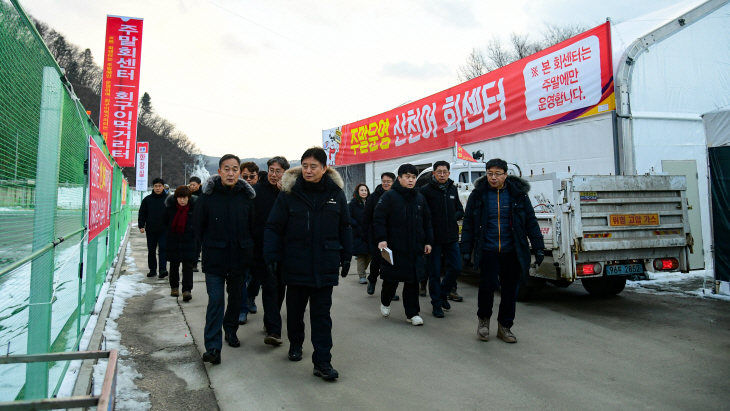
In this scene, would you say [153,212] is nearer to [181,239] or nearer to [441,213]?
[181,239]

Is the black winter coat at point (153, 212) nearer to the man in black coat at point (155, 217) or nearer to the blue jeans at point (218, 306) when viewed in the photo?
the man in black coat at point (155, 217)

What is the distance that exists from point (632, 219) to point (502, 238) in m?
2.67

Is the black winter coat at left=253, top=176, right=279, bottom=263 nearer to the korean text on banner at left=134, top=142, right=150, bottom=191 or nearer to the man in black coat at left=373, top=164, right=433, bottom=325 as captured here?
the man in black coat at left=373, top=164, right=433, bottom=325

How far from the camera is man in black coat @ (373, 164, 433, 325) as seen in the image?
19.3 ft

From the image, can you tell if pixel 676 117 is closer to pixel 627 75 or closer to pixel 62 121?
pixel 627 75

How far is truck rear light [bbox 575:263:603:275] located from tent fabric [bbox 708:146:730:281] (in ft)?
8.05

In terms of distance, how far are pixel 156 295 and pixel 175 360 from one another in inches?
140

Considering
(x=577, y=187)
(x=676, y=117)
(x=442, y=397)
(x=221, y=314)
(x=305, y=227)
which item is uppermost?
(x=676, y=117)

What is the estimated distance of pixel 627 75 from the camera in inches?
371

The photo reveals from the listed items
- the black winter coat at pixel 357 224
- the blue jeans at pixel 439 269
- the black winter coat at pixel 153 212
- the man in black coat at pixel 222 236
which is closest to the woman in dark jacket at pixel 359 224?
the black winter coat at pixel 357 224

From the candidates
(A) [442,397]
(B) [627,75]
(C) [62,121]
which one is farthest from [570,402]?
(B) [627,75]

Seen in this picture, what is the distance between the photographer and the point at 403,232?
5.96 metres

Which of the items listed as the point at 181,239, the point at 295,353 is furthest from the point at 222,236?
the point at 181,239

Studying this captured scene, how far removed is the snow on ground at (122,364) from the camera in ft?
11.6
